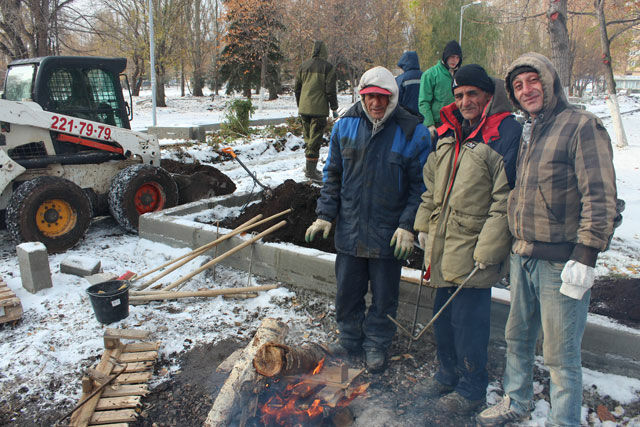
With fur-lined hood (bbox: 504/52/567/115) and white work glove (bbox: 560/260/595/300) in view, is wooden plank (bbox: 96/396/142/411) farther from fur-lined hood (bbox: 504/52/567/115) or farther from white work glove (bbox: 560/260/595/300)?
fur-lined hood (bbox: 504/52/567/115)

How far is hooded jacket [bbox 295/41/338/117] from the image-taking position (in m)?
7.91

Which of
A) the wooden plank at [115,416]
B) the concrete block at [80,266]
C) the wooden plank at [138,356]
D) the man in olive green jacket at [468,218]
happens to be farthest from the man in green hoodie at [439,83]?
the wooden plank at [115,416]

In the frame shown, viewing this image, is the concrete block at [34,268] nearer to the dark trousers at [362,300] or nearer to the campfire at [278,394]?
the campfire at [278,394]

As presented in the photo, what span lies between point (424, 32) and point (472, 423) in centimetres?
3607

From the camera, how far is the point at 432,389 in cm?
308

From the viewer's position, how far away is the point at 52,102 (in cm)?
599

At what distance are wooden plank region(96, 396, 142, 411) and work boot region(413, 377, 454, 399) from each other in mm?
1812

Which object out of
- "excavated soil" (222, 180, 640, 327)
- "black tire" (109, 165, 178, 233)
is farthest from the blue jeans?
"black tire" (109, 165, 178, 233)

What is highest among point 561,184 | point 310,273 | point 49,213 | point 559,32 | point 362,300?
point 559,32

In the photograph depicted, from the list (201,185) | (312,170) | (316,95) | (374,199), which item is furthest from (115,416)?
(316,95)

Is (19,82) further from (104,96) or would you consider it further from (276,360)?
(276,360)

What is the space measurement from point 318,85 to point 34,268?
5.18 metres

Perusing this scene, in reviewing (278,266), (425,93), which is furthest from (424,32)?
(278,266)

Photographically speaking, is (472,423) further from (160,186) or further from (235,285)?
(160,186)
